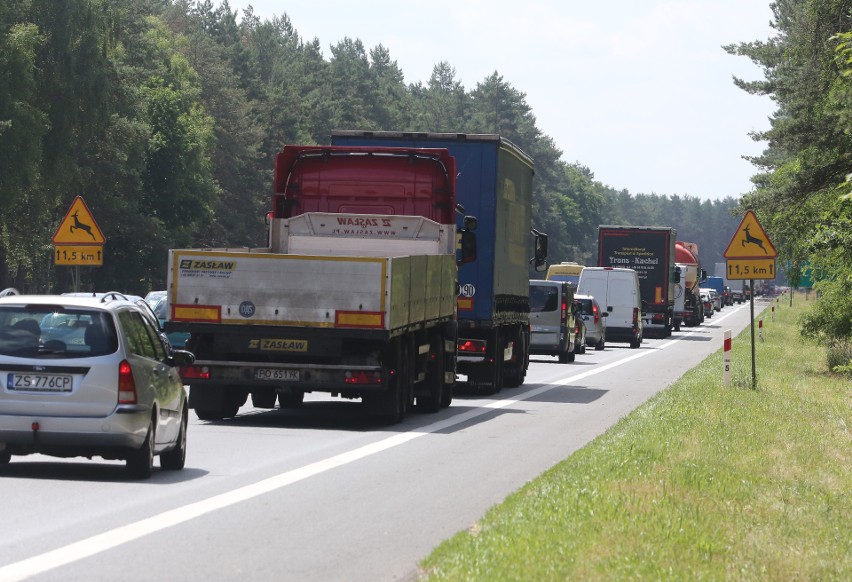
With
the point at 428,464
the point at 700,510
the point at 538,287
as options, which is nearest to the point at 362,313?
the point at 428,464

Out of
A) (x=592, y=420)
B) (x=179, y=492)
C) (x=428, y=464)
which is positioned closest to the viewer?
(x=179, y=492)

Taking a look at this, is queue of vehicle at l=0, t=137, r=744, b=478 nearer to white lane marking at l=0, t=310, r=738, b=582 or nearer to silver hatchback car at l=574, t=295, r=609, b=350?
white lane marking at l=0, t=310, r=738, b=582

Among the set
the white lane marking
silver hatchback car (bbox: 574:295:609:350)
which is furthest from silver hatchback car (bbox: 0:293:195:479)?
silver hatchback car (bbox: 574:295:609:350)

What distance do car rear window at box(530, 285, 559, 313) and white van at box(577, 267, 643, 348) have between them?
12.1 metres

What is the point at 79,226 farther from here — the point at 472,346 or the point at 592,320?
the point at 592,320

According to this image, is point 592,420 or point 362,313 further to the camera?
point 592,420

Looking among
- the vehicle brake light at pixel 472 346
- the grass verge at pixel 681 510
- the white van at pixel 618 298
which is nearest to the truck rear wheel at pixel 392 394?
the grass verge at pixel 681 510

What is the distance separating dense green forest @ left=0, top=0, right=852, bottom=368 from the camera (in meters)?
36.8

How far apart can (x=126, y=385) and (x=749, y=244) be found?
15.1 metres

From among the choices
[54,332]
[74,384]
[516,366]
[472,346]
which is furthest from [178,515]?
[516,366]

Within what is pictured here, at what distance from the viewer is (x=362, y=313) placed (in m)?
18.3

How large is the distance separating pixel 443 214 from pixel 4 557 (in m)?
13.8

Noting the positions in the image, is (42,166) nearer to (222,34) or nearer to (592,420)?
(592,420)

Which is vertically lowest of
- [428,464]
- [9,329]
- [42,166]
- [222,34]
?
[428,464]
